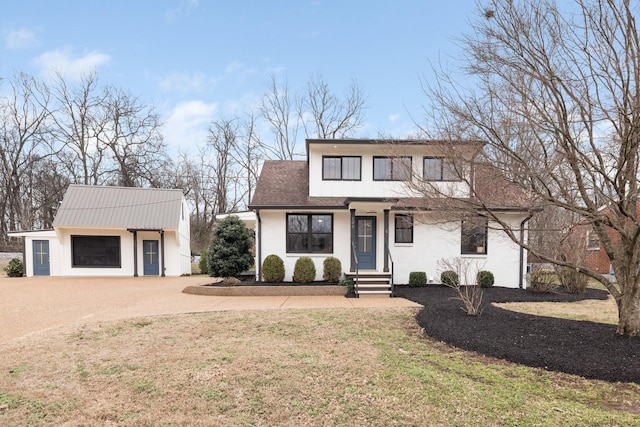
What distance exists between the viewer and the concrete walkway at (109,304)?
7465 millimetres

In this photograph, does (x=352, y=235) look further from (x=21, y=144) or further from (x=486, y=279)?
(x=21, y=144)

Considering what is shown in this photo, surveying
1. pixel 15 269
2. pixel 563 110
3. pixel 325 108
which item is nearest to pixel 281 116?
pixel 325 108

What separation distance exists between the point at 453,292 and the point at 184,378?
347 inches

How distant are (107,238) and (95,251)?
0.88 metres

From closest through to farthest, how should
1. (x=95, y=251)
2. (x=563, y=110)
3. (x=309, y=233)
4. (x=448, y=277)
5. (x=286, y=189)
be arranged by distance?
(x=563, y=110) < (x=448, y=277) < (x=309, y=233) < (x=286, y=189) < (x=95, y=251)

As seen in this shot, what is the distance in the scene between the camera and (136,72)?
1593 centimetres

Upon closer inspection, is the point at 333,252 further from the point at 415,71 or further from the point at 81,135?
the point at 81,135

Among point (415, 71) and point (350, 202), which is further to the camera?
point (350, 202)

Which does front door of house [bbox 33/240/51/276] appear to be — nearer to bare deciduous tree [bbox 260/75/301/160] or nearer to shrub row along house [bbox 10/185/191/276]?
shrub row along house [bbox 10/185/191/276]

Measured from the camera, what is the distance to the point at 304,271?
11.8 m

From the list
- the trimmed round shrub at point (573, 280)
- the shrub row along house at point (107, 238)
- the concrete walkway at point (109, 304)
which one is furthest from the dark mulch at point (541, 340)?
the shrub row along house at point (107, 238)

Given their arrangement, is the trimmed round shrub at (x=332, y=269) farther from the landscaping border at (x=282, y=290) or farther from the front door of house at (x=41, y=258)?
the front door of house at (x=41, y=258)

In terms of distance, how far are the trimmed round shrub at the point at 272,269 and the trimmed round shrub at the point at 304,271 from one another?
0.51m

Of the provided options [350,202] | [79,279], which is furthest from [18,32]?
[350,202]
